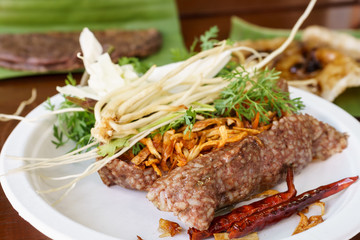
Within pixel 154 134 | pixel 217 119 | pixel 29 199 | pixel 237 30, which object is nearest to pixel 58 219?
pixel 29 199

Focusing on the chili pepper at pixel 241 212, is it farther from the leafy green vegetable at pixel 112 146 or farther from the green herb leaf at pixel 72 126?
the green herb leaf at pixel 72 126

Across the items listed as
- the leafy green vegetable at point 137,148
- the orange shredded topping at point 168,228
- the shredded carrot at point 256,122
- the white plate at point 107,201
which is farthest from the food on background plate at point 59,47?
the orange shredded topping at point 168,228

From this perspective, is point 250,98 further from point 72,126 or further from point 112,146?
point 72,126

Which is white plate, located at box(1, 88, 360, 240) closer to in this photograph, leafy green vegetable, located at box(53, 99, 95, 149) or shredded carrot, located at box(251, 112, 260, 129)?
leafy green vegetable, located at box(53, 99, 95, 149)

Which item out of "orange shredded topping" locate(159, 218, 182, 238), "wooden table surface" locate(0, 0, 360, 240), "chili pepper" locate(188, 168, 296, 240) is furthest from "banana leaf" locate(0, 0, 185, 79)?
"orange shredded topping" locate(159, 218, 182, 238)

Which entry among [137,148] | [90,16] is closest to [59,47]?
[90,16]
